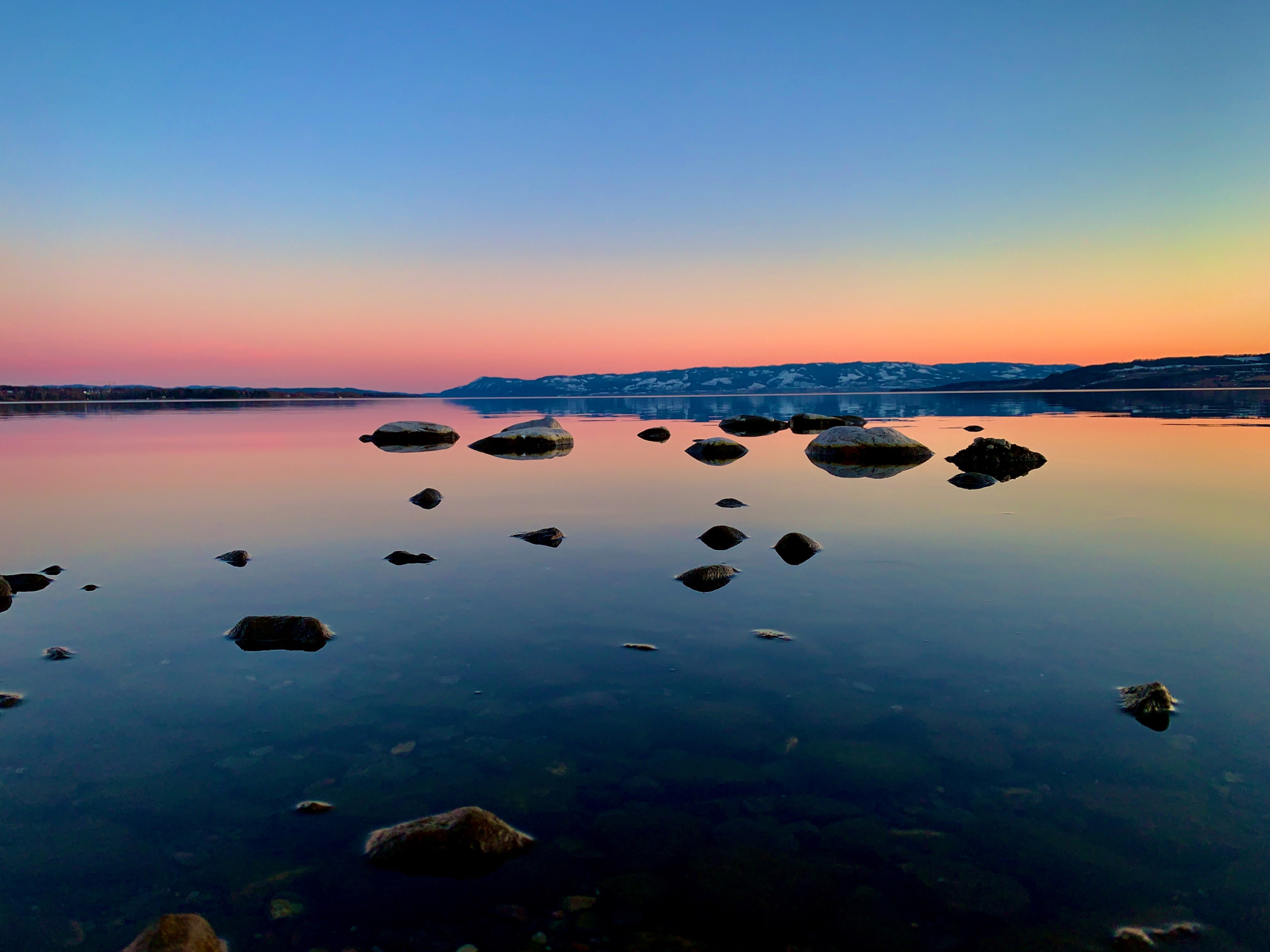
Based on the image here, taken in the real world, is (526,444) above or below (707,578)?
above

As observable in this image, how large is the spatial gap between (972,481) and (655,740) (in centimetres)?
1677

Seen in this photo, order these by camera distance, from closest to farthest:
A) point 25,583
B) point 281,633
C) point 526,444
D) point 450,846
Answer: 1. point 450,846
2. point 281,633
3. point 25,583
4. point 526,444

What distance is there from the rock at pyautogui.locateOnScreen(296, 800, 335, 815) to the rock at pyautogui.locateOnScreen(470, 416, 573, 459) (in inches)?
1029

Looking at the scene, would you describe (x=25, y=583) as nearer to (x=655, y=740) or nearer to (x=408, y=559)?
(x=408, y=559)

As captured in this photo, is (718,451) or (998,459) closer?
(998,459)

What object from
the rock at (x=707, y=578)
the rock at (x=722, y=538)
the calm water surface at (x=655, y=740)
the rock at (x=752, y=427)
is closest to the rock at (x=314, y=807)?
the calm water surface at (x=655, y=740)

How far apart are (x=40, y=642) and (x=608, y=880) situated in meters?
7.57

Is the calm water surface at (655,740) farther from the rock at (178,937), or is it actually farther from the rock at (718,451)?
the rock at (718,451)

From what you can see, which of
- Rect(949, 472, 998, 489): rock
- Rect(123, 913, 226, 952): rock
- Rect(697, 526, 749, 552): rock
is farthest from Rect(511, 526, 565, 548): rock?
Rect(949, 472, 998, 489): rock

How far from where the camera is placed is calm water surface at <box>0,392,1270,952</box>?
11.9 feet

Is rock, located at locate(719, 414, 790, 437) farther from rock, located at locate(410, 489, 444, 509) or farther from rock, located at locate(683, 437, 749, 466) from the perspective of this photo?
rock, located at locate(410, 489, 444, 509)

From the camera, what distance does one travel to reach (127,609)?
8.70m

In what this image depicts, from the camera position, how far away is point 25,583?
973cm

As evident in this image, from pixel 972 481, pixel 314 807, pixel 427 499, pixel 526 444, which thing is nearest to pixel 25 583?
pixel 427 499
